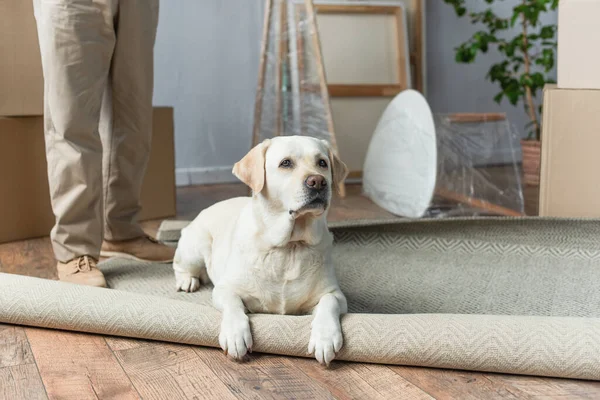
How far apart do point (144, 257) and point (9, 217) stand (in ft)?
2.23

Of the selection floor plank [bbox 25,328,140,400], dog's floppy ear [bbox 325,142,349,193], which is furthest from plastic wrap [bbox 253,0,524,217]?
floor plank [bbox 25,328,140,400]

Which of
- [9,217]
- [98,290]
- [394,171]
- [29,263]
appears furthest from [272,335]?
[394,171]

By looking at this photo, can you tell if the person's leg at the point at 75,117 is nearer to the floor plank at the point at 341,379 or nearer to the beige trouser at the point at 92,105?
the beige trouser at the point at 92,105

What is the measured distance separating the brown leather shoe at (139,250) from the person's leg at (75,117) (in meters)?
0.22

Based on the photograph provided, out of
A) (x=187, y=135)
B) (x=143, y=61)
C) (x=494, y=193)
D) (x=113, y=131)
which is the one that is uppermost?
(x=143, y=61)

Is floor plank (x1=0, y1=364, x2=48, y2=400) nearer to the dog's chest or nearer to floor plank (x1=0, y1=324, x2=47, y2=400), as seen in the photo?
floor plank (x1=0, y1=324, x2=47, y2=400)

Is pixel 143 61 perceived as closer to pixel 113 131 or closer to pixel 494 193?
pixel 113 131

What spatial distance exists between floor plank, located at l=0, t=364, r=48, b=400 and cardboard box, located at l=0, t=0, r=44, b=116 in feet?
4.61

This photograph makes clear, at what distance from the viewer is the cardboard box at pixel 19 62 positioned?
7.64ft

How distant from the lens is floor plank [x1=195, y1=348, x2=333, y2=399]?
115cm

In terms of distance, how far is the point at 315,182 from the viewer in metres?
1.30

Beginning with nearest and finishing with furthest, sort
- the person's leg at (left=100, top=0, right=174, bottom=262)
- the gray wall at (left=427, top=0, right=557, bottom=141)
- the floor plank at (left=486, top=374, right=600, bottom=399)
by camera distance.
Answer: the floor plank at (left=486, top=374, right=600, bottom=399)
the person's leg at (left=100, top=0, right=174, bottom=262)
the gray wall at (left=427, top=0, right=557, bottom=141)

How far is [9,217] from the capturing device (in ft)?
8.04

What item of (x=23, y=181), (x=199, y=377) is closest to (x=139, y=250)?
(x=23, y=181)
